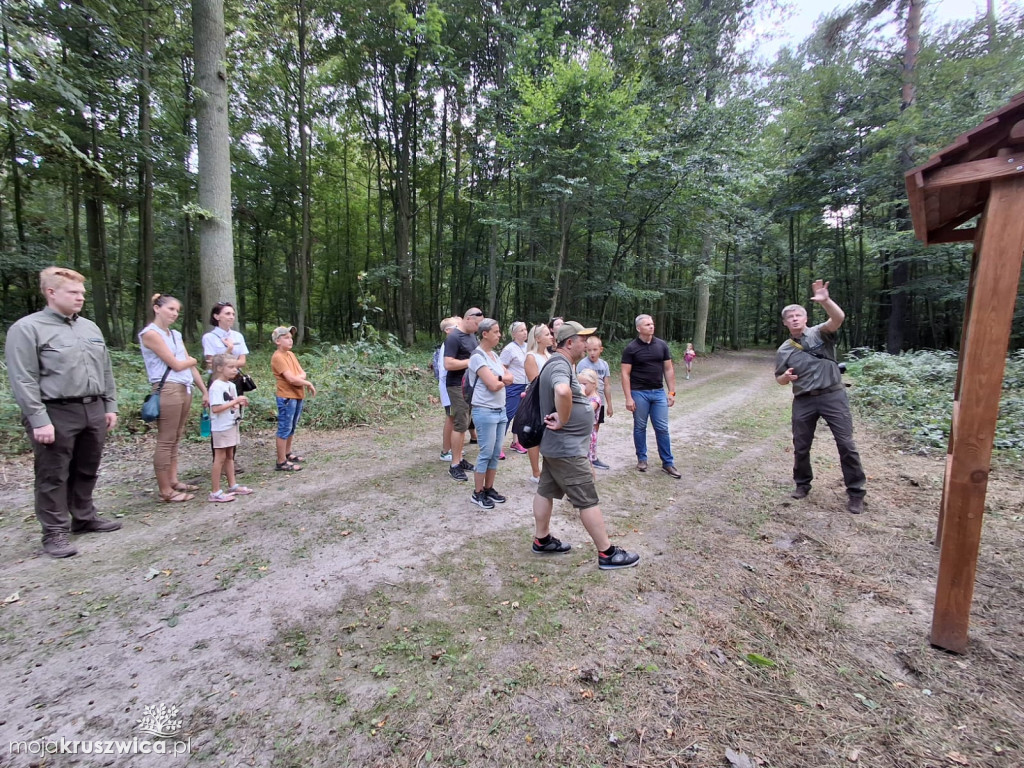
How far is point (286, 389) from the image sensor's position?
5.26 m

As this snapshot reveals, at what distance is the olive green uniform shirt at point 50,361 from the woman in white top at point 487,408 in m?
3.00

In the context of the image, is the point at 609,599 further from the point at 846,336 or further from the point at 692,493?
the point at 846,336

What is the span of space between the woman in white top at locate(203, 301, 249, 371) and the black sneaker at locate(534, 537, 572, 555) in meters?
3.57

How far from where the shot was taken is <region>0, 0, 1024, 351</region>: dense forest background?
11367mm

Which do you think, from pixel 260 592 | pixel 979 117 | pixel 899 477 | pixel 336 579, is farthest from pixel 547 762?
pixel 979 117

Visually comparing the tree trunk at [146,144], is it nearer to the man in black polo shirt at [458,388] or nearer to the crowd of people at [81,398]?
the crowd of people at [81,398]

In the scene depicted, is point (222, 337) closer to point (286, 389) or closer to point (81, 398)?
point (286, 389)

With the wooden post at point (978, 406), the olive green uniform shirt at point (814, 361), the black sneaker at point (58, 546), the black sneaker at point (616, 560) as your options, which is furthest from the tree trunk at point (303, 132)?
the wooden post at point (978, 406)

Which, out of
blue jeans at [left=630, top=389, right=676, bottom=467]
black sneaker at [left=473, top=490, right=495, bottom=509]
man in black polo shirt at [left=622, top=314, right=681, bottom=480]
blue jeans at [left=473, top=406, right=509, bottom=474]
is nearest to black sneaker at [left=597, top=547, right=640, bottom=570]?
black sneaker at [left=473, top=490, right=495, bottom=509]

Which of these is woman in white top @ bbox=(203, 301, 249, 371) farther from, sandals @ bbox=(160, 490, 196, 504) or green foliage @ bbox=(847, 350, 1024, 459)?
green foliage @ bbox=(847, 350, 1024, 459)

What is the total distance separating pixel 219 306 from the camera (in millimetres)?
4816

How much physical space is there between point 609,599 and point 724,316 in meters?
33.9

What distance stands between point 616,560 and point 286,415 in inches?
160

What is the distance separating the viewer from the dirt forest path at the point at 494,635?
1948mm
